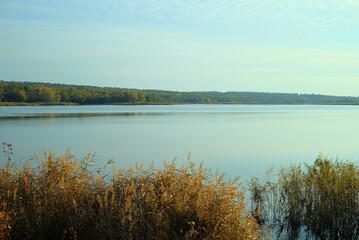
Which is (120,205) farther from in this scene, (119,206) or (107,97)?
(107,97)

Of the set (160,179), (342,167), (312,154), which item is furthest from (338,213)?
(312,154)

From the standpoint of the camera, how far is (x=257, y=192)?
31.7ft

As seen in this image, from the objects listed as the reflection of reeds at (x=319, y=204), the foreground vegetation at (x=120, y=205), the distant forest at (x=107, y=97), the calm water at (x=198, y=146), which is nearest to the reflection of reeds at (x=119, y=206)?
the foreground vegetation at (x=120, y=205)

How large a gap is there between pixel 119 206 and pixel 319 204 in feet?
13.9

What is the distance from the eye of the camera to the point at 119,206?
5.50 meters

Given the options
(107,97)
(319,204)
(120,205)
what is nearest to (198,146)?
(319,204)

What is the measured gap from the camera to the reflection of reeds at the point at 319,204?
8062mm

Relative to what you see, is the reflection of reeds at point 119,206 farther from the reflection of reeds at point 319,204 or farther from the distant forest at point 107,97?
the distant forest at point 107,97

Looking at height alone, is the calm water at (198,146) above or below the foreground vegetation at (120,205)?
below

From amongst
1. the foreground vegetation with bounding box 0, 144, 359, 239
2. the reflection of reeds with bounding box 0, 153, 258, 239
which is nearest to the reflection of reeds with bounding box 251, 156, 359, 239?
the foreground vegetation with bounding box 0, 144, 359, 239

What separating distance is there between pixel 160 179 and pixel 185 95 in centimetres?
10418

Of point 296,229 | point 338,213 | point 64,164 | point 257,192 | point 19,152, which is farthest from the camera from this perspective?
point 19,152

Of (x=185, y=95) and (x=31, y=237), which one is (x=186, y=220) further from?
(x=185, y=95)

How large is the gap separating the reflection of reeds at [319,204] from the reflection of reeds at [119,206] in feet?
9.16
